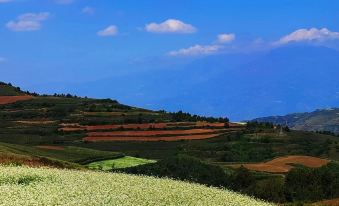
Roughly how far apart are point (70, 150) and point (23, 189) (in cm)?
6819

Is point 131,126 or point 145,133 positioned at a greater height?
point 131,126

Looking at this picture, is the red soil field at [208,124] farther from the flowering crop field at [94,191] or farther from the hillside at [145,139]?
the flowering crop field at [94,191]

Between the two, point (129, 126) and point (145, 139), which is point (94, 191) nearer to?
point (145, 139)

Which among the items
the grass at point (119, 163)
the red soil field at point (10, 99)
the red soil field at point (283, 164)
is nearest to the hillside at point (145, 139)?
the grass at point (119, 163)

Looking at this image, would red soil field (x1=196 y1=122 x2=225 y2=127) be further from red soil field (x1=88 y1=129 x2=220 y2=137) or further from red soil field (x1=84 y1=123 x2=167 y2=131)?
red soil field (x1=84 y1=123 x2=167 y2=131)

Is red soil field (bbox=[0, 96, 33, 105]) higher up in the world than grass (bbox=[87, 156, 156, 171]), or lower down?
higher up

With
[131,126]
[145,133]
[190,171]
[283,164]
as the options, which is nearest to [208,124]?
[131,126]

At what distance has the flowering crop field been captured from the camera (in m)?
22.4

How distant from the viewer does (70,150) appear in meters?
92.3

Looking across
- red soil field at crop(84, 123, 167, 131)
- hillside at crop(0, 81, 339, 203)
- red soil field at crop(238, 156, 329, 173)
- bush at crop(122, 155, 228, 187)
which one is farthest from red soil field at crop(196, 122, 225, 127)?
bush at crop(122, 155, 228, 187)

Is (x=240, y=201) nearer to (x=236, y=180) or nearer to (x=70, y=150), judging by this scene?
(x=236, y=180)

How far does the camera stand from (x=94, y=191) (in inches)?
980

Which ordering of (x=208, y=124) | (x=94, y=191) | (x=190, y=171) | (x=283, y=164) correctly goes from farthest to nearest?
1. (x=208, y=124)
2. (x=283, y=164)
3. (x=190, y=171)
4. (x=94, y=191)

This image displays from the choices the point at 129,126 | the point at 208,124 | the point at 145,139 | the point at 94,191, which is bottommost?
the point at 94,191
